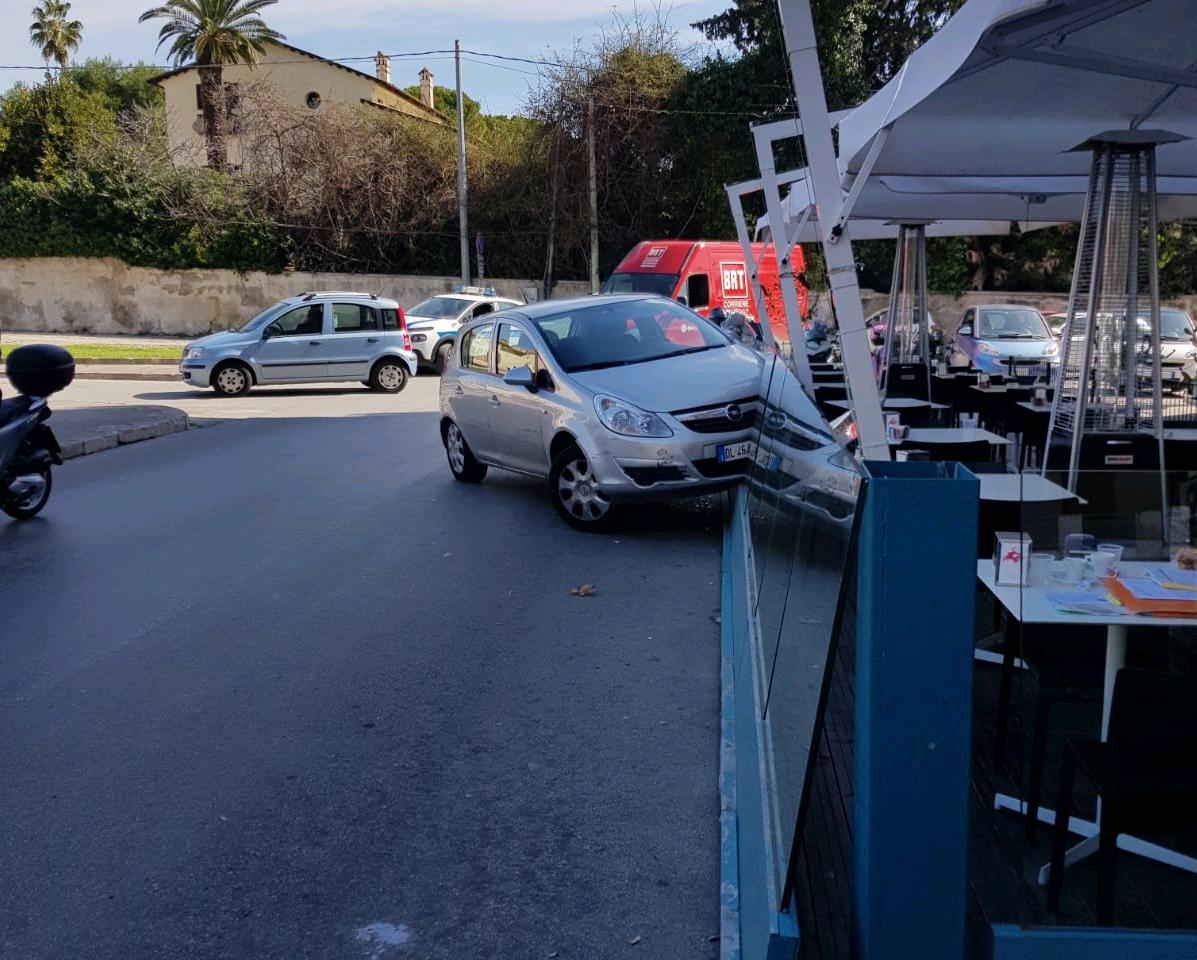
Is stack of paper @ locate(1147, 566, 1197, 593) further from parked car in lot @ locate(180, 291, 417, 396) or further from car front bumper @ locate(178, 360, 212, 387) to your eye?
car front bumper @ locate(178, 360, 212, 387)

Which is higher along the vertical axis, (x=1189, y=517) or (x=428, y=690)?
(x=1189, y=517)

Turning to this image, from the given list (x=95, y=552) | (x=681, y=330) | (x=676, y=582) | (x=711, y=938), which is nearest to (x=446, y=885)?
(x=711, y=938)

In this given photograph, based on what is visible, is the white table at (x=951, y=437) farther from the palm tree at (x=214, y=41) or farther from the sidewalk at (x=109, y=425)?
the palm tree at (x=214, y=41)

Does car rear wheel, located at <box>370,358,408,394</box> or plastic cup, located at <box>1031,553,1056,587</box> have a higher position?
plastic cup, located at <box>1031,553,1056,587</box>

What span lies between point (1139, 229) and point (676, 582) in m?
3.78

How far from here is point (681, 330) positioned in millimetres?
10992

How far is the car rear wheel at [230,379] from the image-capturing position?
22.1 meters

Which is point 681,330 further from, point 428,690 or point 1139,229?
point 428,690

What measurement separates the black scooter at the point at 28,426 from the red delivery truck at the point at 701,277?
43.2 ft

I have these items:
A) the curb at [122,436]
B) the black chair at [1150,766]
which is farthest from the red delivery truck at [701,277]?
the black chair at [1150,766]

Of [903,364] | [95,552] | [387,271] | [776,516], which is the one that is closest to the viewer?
[776,516]

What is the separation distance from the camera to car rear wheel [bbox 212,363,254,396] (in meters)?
22.1

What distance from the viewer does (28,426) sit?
10406mm

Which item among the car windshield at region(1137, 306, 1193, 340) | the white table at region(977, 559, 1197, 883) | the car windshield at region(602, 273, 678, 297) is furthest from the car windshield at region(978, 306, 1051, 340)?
the white table at region(977, 559, 1197, 883)
